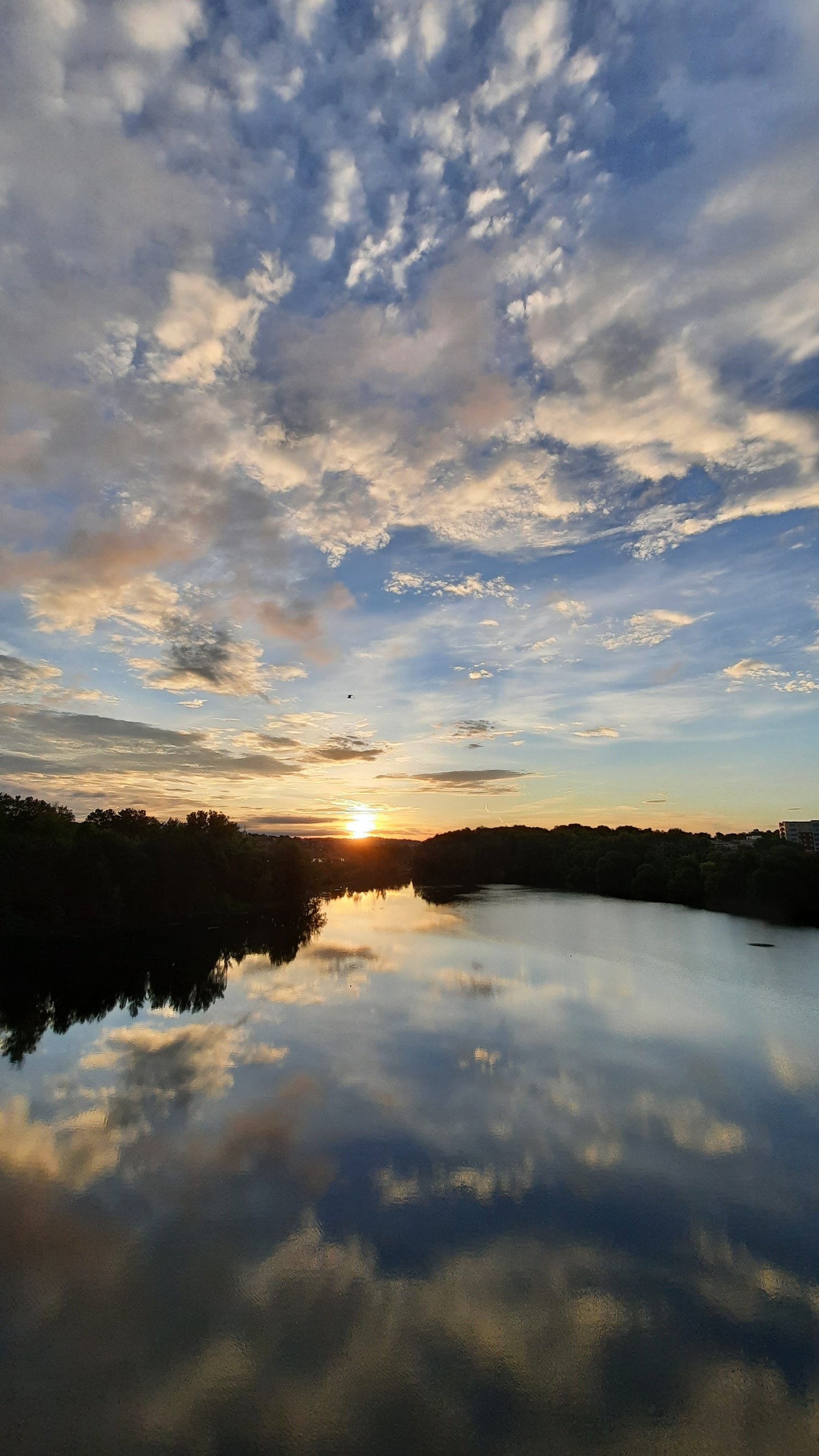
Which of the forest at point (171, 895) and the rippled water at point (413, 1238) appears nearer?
the rippled water at point (413, 1238)

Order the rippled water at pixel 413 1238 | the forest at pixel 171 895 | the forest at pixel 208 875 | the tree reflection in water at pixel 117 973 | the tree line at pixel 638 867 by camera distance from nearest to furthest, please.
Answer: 1. the rippled water at pixel 413 1238
2. the tree reflection in water at pixel 117 973
3. the forest at pixel 171 895
4. the forest at pixel 208 875
5. the tree line at pixel 638 867

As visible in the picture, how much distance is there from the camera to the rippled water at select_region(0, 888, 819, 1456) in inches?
403

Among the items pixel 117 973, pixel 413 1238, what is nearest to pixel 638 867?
pixel 117 973

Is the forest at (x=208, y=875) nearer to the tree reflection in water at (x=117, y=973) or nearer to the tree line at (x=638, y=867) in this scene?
the tree line at (x=638, y=867)

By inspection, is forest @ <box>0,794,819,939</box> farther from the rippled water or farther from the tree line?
the rippled water

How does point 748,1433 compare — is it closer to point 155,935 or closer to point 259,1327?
point 259,1327

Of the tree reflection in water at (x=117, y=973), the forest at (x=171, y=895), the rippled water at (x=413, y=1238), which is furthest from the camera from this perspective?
the forest at (x=171, y=895)

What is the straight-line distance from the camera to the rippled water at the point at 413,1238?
10.2 metres

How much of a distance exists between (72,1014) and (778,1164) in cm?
3183

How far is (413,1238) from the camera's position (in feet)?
48.8

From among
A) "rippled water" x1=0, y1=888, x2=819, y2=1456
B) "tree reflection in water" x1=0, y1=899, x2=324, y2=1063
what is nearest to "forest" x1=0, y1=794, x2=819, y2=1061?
"tree reflection in water" x1=0, y1=899, x2=324, y2=1063

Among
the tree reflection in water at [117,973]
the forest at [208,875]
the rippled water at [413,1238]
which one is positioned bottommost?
the rippled water at [413,1238]

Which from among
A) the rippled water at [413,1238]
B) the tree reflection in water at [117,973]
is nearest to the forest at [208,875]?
the tree reflection in water at [117,973]

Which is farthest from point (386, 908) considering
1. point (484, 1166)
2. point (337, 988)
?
point (484, 1166)
